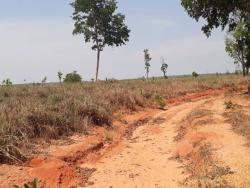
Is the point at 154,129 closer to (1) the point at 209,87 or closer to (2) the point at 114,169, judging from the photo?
(2) the point at 114,169

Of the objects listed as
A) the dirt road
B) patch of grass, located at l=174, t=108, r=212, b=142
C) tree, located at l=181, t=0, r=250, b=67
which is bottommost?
the dirt road

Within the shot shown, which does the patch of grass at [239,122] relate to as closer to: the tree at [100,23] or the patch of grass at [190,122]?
the patch of grass at [190,122]

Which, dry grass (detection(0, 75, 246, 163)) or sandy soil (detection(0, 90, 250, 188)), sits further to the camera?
dry grass (detection(0, 75, 246, 163))

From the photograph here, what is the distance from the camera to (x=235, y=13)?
952 inches

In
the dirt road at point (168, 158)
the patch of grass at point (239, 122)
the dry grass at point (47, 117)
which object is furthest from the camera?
the patch of grass at point (239, 122)

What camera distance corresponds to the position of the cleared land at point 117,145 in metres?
9.72

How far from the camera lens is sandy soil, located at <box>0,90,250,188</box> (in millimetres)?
9617

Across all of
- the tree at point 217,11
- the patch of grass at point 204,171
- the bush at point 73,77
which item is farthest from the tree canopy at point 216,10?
the bush at point 73,77

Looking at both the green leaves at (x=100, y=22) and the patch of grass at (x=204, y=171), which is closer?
the patch of grass at (x=204, y=171)

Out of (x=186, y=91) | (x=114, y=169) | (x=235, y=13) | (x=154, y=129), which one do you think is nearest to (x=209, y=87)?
(x=186, y=91)

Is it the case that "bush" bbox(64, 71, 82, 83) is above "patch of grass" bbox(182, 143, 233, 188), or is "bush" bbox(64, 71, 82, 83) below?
above

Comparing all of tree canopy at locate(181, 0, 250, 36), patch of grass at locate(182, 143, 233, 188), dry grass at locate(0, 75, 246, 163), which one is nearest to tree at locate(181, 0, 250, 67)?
tree canopy at locate(181, 0, 250, 36)

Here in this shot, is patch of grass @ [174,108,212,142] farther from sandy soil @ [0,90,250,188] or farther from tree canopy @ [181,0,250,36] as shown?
tree canopy @ [181,0,250,36]

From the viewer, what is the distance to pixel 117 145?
13.4 m
